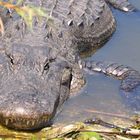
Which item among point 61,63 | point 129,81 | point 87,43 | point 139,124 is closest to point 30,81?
point 61,63

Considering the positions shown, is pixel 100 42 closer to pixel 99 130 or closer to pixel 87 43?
pixel 87 43

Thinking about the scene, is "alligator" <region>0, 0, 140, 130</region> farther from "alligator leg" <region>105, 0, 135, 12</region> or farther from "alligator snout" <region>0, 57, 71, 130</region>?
"alligator leg" <region>105, 0, 135, 12</region>

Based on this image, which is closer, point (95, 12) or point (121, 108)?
point (121, 108)

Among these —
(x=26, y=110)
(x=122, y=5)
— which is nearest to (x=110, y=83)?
(x=26, y=110)

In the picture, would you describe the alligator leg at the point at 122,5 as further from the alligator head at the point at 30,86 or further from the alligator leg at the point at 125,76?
the alligator head at the point at 30,86

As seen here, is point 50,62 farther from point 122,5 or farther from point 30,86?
point 122,5

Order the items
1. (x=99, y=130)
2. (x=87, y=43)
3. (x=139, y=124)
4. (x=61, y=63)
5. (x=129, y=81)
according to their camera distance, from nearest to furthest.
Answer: (x=99, y=130), (x=139, y=124), (x=61, y=63), (x=129, y=81), (x=87, y=43)

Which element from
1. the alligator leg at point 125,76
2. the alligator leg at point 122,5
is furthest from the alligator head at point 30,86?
the alligator leg at point 122,5
